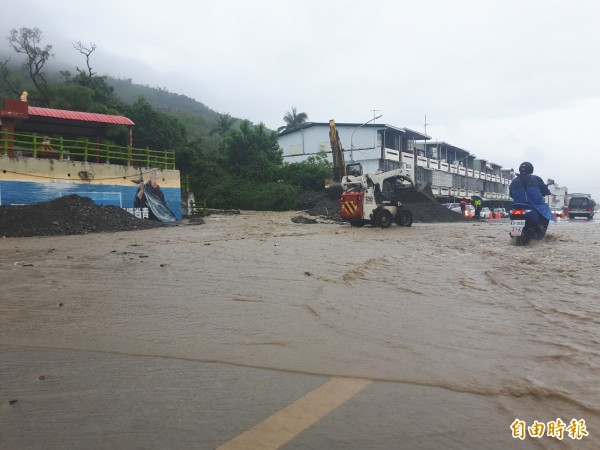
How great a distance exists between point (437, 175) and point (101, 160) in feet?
131

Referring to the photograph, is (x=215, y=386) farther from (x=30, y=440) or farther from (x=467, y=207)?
(x=467, y=207)

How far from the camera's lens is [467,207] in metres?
33.0


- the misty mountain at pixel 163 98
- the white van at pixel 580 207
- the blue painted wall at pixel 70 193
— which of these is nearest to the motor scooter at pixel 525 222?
the blue painted wall at pixel 70 193

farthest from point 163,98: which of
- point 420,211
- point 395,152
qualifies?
point 420,211

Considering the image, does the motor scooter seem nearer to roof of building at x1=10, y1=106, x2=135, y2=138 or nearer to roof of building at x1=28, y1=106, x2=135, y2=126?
roof of building at x1=10, y1=106, x2=135, y2=138

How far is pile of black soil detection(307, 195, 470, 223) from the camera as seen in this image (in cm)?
2828

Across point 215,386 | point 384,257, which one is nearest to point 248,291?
point 215,386

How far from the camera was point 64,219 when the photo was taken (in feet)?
55.9

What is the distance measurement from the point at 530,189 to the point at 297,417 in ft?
33.8

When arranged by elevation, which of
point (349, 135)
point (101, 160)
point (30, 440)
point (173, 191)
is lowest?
point (30, 440)

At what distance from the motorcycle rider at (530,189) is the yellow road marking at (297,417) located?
375 inches

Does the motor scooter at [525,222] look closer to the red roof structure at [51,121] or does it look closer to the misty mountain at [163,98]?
the red roof structure at [51,121]

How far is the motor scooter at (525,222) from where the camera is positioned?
1096 cm

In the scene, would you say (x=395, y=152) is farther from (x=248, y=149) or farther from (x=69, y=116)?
(x=69, y=116)
